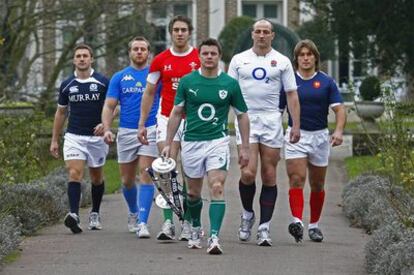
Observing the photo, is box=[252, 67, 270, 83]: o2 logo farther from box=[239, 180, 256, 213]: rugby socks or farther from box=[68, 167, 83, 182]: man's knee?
box=[68, 167, 83, 182]: man's knee

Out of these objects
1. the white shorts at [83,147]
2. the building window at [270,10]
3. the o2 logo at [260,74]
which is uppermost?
the building window at [270,10]

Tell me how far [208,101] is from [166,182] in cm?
97

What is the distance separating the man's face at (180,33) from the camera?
510 inches

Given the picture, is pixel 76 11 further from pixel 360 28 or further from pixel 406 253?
pixel 406 253

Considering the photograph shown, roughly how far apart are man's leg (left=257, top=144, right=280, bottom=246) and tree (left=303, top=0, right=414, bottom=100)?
16872 millimetres

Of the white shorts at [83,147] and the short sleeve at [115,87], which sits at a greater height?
the short sleeve at [115,87]

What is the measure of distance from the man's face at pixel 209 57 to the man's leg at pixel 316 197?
185 cm

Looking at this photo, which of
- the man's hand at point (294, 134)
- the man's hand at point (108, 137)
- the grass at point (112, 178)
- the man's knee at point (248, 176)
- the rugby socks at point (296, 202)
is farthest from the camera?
the grass at point (112, 178)

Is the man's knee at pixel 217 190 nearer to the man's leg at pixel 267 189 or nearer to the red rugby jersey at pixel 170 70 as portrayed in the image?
the man's leg at pixel 267 189

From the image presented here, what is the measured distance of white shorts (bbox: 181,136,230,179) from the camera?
472 inches

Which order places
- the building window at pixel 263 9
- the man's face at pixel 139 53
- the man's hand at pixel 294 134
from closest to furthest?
the man's hand at pixel 294 134, the man's face at pixel 139 53, the building window at pixel 263 9

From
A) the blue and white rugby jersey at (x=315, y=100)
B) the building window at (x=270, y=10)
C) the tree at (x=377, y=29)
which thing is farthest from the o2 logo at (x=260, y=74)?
the building window at (x=270, y=10)

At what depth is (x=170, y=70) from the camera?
12953 millimetres

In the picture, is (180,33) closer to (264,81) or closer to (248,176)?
(264,81)
